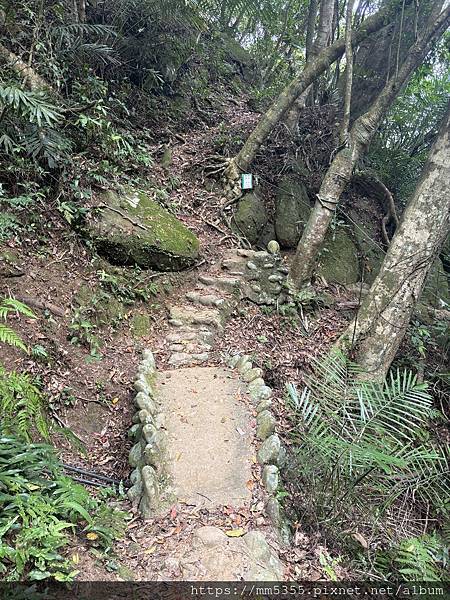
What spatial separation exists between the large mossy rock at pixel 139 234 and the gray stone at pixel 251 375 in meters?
2.22

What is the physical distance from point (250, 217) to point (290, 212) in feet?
3.15

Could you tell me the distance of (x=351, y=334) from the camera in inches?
218

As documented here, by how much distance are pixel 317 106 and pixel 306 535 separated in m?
9.43

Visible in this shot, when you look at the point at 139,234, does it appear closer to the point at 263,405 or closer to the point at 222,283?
the point at 222,283

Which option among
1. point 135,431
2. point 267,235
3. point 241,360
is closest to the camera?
point 135,431

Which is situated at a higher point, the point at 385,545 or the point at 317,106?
the point at 317,106

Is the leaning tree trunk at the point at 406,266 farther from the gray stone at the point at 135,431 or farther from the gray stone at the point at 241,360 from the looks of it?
the gray stone at the point at 135,431

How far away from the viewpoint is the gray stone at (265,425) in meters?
3.60

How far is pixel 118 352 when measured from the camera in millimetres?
4750

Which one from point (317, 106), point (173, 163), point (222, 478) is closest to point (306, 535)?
point (222, 478)

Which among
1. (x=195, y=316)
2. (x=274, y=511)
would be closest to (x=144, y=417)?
(x=274, y=511)

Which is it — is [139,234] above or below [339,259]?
below

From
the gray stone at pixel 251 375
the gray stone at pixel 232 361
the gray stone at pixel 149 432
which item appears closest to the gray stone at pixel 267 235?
the gray stone at pixel 232 361

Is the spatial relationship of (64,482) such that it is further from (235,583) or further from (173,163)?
(173,163)
